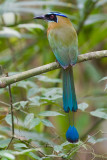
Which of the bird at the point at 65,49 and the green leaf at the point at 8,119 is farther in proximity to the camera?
the bird at the point at 65,49

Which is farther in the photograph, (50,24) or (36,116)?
(50,24)

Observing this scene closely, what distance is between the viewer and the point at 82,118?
345 cm

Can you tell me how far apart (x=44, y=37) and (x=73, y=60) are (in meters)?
1.36

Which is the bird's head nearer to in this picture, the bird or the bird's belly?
the bird

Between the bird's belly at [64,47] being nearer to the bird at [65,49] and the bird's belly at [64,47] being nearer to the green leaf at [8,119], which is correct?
the bird at [65,49]

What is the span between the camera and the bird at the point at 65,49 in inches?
68.6

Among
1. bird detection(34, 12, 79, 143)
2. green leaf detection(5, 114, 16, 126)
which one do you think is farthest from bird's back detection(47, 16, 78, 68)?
green leaf detection(5, 114, 16, 126)

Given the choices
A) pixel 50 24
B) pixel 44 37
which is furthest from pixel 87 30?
pixel 50 24

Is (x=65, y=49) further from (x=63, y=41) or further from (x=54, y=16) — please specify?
(x=54, y=16)

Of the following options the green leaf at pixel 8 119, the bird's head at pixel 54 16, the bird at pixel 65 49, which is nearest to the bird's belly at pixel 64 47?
the bird at pixel 65 49

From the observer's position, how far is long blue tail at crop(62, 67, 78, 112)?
1696mm

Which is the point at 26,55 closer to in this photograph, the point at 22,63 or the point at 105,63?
the point at 22,63

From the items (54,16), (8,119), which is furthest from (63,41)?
(8,119)

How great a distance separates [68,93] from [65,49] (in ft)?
0.88
